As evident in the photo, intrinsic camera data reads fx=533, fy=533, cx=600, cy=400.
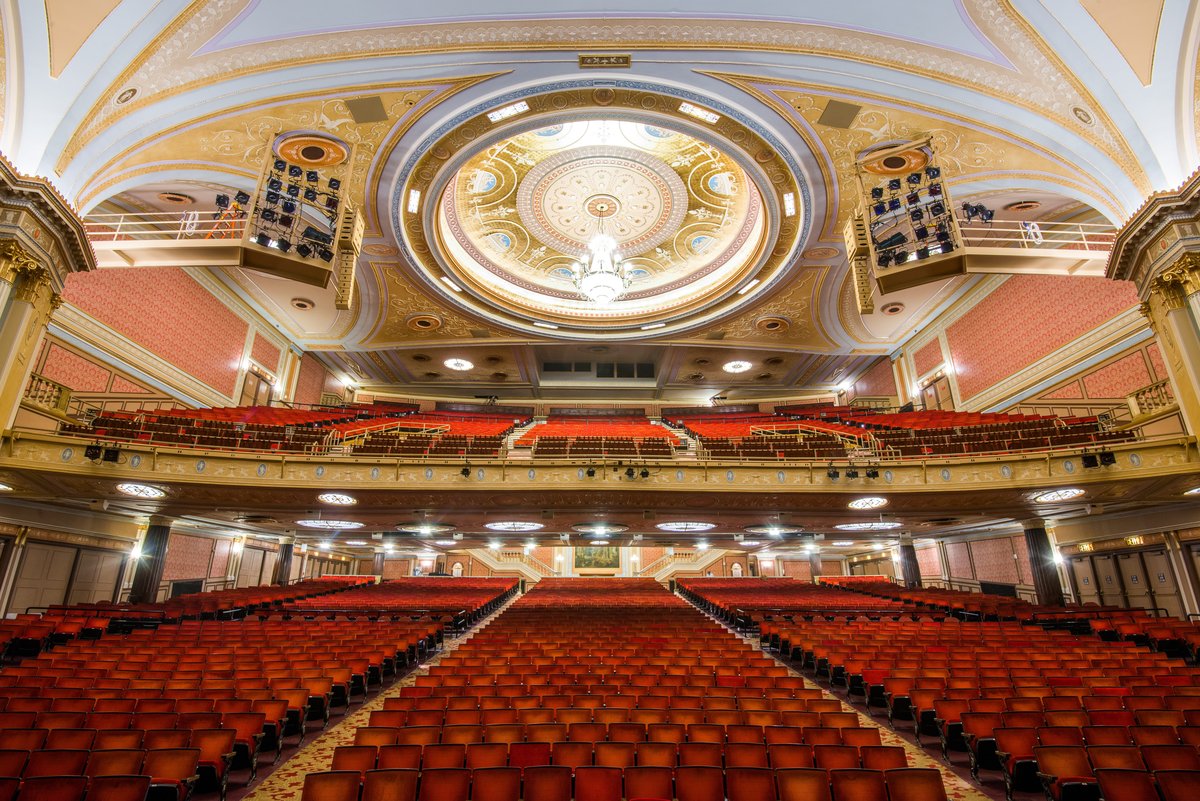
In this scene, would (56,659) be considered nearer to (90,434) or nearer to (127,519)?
(90,434)

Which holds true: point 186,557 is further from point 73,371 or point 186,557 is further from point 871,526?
point 871,526

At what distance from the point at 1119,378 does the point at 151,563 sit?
865 inches

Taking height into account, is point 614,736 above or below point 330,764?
above

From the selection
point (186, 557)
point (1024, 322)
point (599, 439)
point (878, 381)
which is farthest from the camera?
point (878, 381)

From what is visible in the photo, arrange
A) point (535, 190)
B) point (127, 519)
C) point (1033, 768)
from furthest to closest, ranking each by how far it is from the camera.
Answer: point (535, 190), point (127, 519), point (1033, 768)

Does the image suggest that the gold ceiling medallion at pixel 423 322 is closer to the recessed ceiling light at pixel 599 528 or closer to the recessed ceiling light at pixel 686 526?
the recessed ceiling light at pixel 599 528

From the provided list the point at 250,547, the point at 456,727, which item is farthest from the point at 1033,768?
the point at 250,547

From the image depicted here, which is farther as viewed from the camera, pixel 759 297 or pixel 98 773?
pixel 759 297

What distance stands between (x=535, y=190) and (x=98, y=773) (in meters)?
15.4

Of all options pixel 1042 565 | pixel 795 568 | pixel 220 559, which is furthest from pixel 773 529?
pixel 220 559

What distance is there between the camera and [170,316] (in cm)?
1336

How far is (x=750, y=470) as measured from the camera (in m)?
10.2

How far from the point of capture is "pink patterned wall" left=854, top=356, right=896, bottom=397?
19.9 metres

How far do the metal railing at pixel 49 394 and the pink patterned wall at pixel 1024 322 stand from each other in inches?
808
